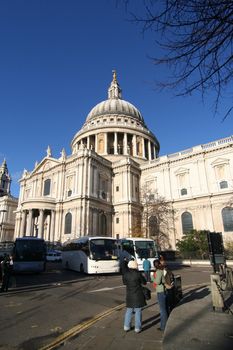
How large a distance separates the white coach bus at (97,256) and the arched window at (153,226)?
21.8 metres

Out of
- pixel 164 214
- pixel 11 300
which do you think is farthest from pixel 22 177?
pixel 11 300

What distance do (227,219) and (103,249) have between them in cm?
2562

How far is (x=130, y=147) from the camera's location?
59406 millimetres

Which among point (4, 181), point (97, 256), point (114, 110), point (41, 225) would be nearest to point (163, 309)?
point (97, 256)

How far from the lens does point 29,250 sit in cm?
2031

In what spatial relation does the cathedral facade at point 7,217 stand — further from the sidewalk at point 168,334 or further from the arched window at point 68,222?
the sidewalk at point 168,334

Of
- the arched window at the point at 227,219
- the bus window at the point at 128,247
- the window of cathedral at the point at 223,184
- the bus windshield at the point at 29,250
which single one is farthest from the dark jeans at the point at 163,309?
the window of cathedral at the point at 223,184

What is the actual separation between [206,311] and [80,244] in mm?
14253

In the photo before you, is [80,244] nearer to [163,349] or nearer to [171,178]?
[163,349]

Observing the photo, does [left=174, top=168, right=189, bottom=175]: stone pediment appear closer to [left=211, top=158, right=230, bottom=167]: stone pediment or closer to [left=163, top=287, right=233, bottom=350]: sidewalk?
[left=211, top=158, right=230, bottom=167]: stone pediment

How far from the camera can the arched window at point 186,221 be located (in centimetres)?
4028

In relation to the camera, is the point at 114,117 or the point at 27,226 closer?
the point at 27,226

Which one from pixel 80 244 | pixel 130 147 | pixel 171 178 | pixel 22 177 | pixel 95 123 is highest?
pixel 95 123

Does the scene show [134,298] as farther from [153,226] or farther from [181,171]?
[181,171]
